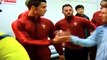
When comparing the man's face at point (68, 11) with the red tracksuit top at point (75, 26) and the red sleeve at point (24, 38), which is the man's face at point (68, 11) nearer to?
the red tracksuit top at point (75, 26)

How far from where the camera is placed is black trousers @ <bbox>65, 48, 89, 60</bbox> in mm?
3505

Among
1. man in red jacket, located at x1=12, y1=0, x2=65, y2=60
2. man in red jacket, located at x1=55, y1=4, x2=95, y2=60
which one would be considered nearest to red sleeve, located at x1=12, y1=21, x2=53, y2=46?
man in red jacket, located at x1=12, y1=0, x2=65, y2=60

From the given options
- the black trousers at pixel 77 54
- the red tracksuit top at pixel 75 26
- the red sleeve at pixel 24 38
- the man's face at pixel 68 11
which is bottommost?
the black trousers at pixel 77 54

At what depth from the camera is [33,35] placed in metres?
2.76

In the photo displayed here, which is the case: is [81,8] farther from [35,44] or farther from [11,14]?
[35,44]

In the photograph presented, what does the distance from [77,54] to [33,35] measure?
1001mm

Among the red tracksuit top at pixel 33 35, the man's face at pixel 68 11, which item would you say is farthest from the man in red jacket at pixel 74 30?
the red tracksuit top at pixel 33 35

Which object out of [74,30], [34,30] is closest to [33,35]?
[34,30]

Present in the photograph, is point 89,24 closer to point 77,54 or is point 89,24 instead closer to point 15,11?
point 77,54

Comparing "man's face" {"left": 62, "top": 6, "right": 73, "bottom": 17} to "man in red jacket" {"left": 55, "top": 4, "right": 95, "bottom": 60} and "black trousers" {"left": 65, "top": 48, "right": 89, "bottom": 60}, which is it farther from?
"black trousers" {"left": 65, "top": 48, "right": 89, "bottom": 60}

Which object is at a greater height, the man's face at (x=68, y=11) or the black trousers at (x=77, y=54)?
the man's face at (x=68, y=11)

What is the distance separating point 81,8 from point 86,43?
8.84 ft

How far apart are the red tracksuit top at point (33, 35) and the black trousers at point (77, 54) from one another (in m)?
0.75

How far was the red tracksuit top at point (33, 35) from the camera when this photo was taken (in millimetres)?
2600
